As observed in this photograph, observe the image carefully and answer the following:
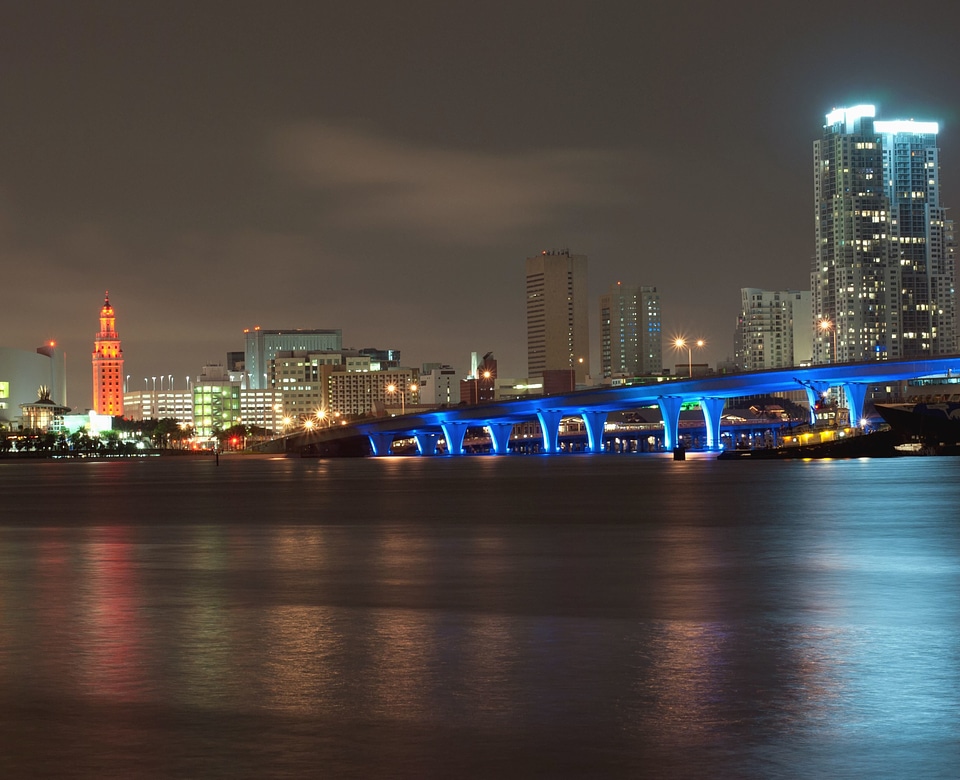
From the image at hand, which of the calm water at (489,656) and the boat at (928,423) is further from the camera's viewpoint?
the boat at (928,423)

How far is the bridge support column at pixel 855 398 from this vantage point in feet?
535

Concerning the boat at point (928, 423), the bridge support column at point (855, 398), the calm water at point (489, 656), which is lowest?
the calm water at point (489, 656)

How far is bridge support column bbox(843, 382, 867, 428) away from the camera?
163000 millimetres

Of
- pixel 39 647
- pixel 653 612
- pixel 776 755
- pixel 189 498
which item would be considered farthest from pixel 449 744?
pixel 189 498

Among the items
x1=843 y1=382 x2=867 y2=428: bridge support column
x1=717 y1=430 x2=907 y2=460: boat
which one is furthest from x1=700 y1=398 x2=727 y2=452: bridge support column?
x1=717 y1=430 x2=907 y2=460: boat

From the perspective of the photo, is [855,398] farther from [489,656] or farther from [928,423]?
[489,656]

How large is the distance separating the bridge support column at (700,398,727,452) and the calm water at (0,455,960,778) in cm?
14982

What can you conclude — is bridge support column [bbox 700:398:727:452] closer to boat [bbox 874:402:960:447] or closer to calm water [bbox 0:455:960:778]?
boat [bbox 874:402:960:447]

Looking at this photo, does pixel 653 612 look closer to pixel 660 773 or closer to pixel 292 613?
pixel 292 613

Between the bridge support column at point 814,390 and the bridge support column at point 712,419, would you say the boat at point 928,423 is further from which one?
the bridge support column at point 712,419

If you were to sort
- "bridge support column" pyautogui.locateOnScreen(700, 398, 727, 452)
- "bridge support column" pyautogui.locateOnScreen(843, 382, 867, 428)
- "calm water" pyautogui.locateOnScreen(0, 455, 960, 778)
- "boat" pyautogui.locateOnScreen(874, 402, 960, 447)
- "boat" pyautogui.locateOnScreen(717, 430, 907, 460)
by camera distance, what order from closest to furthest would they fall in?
"calm water" pyautogui.locateOnScreen(0, 455, 960, 778) → "boat" pyautogui.locateOnScreen(874, 402, 960, 447) → "boat" pyautogui.locateOnScreen(717, 430, 907, 460) → "bridge support column" pyautogui.locateOnScreen(843, 382, 867, 428) → "bridge support column" pyautogui.locateOnScreen(700, 398, 727, 452)

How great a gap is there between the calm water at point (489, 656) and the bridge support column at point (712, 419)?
14982 cm

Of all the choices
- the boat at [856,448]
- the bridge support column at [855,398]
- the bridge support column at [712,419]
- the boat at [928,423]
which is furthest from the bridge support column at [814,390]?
the boat at [928,423]

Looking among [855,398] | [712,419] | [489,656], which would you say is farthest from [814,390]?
[489,656]
